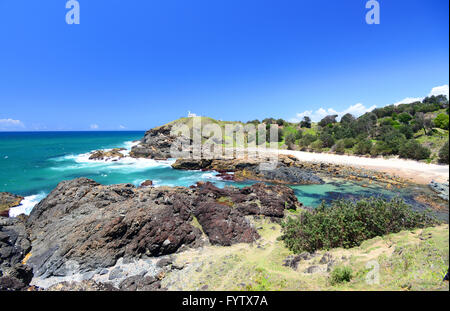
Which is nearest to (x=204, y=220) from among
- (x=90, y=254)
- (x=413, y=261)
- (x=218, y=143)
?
(x=90, y=254)

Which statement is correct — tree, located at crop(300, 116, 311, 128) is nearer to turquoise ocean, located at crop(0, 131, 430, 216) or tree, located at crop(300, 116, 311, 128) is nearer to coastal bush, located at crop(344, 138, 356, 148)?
coastal bush, located at crop(344, 138, 356, 148)

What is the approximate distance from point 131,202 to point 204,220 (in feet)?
12.7

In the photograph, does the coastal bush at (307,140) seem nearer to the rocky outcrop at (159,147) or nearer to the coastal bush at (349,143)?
the coastal bush at (349,143)

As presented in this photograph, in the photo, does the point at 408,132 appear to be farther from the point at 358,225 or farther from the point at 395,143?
the point at 358,225

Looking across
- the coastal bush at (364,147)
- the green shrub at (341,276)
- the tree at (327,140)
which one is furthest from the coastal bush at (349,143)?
the green shrub at (341,276)

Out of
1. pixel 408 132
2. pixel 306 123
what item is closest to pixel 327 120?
pixel 306 123

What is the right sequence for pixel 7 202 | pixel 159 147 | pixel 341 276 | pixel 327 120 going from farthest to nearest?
pixel 327 120, pixel 159 147, pixel 7 202, pixel 341 276

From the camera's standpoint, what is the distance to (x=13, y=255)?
25.4 feet

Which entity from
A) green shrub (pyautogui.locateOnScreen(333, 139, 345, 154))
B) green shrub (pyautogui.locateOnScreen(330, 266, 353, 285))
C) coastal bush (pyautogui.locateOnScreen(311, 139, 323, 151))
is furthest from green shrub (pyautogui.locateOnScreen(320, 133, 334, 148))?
green shrub (pyautogui.locateOnScreen(330, 266, 353, 285))

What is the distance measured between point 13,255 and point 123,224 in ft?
14.3

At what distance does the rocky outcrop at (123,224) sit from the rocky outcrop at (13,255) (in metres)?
0.36

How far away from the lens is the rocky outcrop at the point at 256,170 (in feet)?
74.2

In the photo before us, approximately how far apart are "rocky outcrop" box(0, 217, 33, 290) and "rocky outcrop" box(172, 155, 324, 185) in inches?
714
